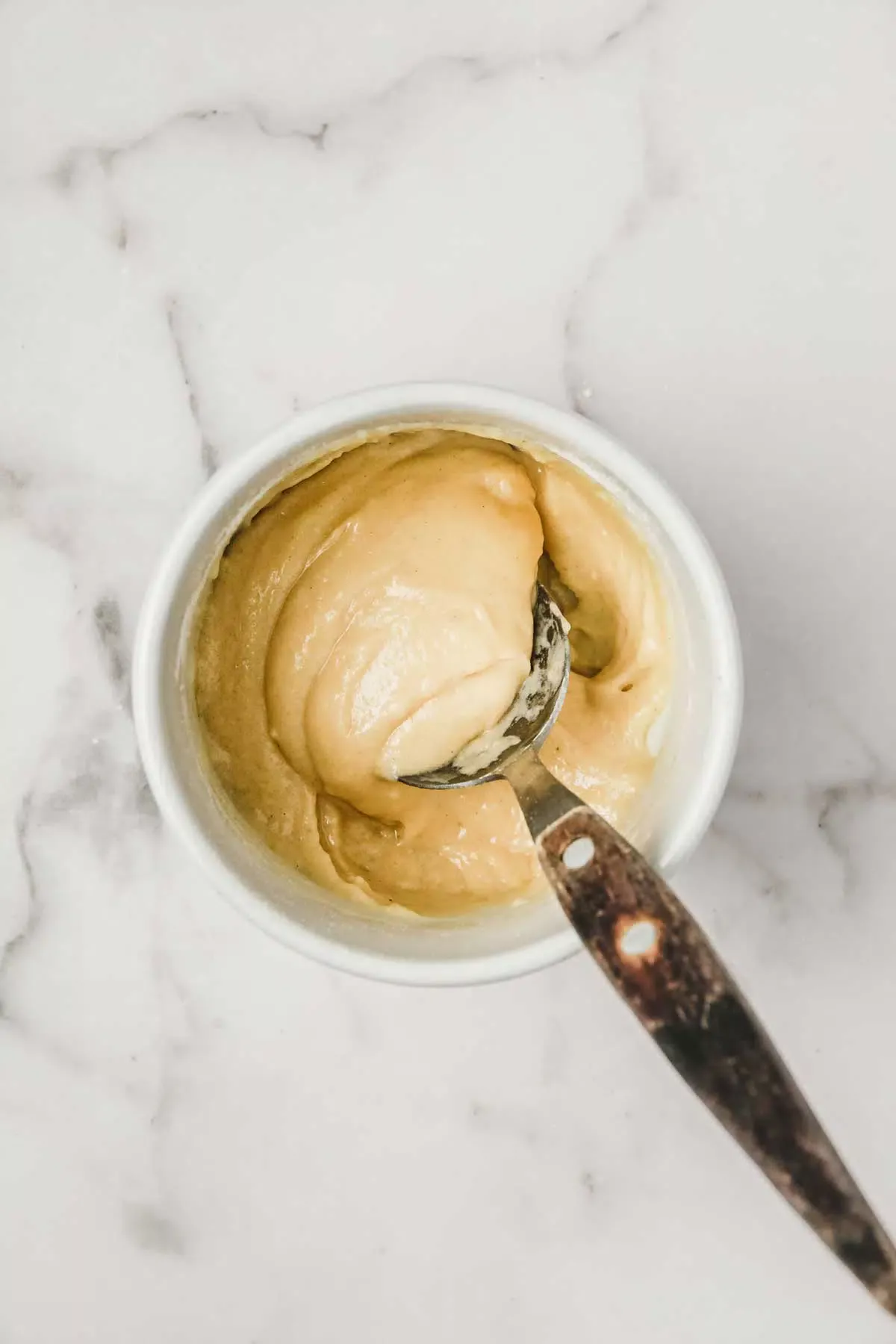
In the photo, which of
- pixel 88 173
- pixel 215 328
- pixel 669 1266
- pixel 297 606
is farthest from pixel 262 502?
pixel 669 1266

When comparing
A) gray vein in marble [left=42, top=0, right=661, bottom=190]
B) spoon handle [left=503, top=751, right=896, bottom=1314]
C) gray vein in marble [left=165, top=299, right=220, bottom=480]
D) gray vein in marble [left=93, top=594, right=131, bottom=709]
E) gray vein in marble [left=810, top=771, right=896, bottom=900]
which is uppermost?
gray vein in marble [left=42, top=0, right=661, bottom=190]

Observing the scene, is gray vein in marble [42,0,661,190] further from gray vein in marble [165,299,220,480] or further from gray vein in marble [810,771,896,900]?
gray vein in marble [810,771,896,900]

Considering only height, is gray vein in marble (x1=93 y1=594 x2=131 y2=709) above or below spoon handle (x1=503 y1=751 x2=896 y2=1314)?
above

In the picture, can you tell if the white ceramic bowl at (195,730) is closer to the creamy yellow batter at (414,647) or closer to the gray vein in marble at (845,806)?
the creamy yellow batter at (414,647)

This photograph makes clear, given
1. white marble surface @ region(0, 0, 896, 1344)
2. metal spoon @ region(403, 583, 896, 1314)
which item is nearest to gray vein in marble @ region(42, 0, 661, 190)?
white marble surface @ region(0, 0, 896, 1344)

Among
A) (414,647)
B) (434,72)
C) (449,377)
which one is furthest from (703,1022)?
(434,72)

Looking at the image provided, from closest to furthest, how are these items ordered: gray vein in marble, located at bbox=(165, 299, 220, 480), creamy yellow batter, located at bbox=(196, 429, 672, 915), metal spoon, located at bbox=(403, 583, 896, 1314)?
metal spoon, located at bbox=(403, 583, 896, 1314), creamy yellow batter, located at bbox=(196, 429, 672, 915), gray vein in marble, located at bbox=(165, 299, 220, 480)

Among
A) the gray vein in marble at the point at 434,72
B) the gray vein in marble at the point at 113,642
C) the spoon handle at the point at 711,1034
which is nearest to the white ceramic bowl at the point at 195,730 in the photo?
the spoon handle at the point at 711,1034
